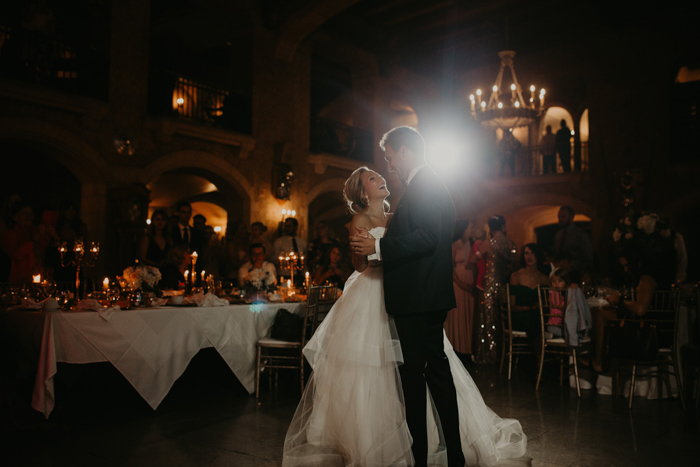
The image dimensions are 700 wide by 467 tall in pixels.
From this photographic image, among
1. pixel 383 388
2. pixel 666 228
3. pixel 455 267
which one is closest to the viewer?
pixel 383 388

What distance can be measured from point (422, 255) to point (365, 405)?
30.3 inches

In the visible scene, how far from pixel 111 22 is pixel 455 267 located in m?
6.32

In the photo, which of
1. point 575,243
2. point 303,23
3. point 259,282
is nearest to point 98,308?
point 259,282

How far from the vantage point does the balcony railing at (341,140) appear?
11781mm

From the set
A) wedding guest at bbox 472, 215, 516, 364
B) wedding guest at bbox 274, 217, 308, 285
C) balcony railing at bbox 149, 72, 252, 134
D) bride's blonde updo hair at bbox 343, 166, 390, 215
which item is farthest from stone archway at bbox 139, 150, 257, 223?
bride's blonde updo hair at bbox 343, 166, 390, 215

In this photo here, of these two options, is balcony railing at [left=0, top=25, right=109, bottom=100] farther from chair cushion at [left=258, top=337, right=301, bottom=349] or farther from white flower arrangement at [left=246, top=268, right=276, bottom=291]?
chair cushion at [left=258, top=337, right=301, bottom=349]

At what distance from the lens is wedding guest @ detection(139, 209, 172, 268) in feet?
20.5

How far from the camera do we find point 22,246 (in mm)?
5020

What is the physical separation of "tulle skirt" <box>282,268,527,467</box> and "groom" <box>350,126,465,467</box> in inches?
4.6

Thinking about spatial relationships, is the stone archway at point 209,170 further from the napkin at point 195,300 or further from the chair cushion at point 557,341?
the chair cushion at point 557,341

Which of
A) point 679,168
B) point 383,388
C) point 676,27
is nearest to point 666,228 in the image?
point 383,388

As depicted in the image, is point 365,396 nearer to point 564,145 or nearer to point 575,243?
point 575,243

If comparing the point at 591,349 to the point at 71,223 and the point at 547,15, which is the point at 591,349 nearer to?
the point at 71,223

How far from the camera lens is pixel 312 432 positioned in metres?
2.82
